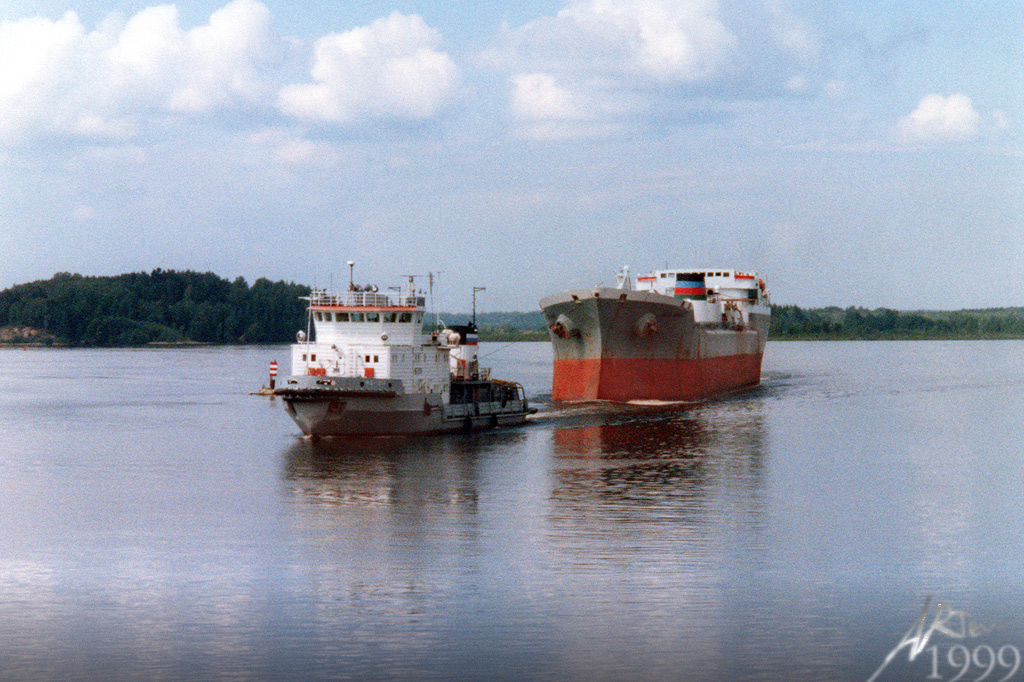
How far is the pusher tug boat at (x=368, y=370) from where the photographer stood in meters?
37.5

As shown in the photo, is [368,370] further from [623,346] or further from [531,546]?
[623,346]

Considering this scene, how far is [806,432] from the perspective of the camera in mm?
47719


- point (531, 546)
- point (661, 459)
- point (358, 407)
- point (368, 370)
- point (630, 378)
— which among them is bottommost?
point (531, 546)

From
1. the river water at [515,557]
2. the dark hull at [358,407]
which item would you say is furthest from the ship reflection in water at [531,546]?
the dark hull at [358,407]

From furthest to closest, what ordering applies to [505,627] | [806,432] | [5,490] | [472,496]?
[806,432] < [5,490] < [472,496] < [505,627]

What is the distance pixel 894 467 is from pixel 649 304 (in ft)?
67.6

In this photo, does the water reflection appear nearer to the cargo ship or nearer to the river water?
the river water

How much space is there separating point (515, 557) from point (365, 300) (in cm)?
1973

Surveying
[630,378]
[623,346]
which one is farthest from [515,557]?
[630,378]

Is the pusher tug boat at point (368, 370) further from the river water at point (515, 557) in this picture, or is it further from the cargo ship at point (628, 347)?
the cargo ship at point (628, 347)

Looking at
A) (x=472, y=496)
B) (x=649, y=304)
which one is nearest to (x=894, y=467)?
(x=472, y=496)

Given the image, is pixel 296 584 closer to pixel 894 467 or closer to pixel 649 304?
pixel 894 467

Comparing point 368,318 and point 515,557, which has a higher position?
Answer: point 368,318

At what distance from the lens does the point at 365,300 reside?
38.9 meters
